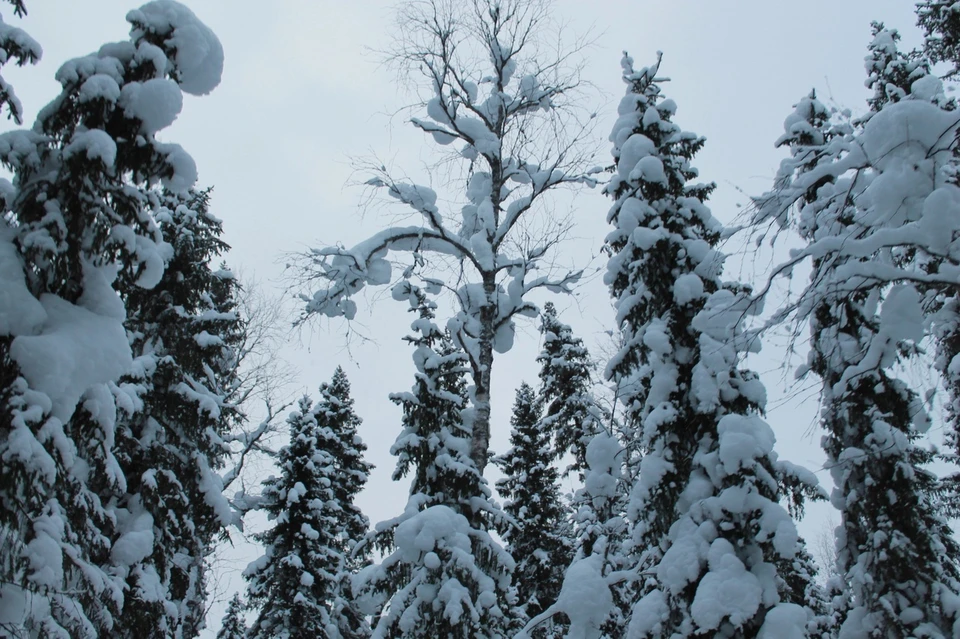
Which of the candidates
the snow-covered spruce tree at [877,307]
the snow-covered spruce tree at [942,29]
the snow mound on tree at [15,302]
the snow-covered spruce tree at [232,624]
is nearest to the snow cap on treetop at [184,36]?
the snow mound on tree at [15,302]

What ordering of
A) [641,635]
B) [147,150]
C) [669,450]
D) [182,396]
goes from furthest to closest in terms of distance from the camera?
[182,396]
[669,450]
[641,635]
[147,150]

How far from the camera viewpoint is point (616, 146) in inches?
357

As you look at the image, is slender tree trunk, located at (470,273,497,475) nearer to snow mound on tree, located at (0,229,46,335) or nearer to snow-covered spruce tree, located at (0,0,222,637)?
snow-covered spruce tree, located at (0,0,222,637)

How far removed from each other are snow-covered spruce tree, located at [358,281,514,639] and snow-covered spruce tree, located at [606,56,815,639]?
238cm

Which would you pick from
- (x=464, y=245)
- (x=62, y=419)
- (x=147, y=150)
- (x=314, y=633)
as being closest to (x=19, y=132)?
(x=147, y=150)

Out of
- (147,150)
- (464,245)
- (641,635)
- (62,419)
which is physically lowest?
(641,635)

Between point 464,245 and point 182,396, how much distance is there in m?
5.28

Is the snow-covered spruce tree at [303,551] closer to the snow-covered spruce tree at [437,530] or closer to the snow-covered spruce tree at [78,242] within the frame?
the snow-covered spruce tree at [437,530]

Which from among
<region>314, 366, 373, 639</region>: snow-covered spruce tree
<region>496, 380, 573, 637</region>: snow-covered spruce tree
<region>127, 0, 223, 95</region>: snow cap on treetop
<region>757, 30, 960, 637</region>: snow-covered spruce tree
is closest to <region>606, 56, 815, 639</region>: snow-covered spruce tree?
<region>757, 30, 960, 637</region>: snow-covered spruce tree

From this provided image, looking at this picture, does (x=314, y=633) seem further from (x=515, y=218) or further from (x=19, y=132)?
(x=19, y=132)

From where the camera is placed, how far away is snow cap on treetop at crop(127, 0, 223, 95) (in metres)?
5.20

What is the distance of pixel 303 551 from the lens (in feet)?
56.4

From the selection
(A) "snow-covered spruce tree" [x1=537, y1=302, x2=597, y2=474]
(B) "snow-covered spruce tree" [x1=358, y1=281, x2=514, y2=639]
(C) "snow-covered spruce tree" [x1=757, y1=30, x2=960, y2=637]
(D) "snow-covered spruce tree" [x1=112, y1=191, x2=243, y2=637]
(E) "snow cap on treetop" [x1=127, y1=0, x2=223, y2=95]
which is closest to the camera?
(C) "snow-covered spruce tree" [x1=757, y1=30, x2=960, y2=637]

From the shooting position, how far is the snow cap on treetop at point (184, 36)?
5199 millimetres
